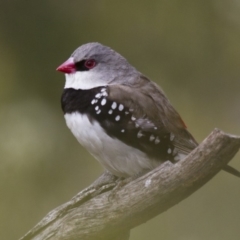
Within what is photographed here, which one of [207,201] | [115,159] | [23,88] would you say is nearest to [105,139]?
[115,159]

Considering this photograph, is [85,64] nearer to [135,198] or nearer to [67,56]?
[135,198]

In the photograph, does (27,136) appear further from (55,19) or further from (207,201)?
(207,201)

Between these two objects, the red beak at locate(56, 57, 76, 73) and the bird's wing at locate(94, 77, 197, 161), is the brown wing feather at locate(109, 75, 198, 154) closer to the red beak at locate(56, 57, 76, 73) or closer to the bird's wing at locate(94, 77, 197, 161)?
the bird's wing at locate(94, 77, 197, 161)

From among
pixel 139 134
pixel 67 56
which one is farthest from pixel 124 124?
pixel 67 56

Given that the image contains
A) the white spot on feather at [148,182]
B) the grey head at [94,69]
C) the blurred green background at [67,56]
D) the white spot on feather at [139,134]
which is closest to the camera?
the white spot on feather at [148,182]

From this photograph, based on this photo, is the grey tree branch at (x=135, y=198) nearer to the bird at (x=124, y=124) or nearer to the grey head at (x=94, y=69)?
the bird at (x=124, y=124)

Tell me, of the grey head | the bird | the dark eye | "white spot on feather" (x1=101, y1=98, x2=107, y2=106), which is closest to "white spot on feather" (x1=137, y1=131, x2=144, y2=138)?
the bird

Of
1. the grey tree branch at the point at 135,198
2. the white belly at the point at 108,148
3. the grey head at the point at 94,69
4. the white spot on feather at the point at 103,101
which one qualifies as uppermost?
the grey head at the point at 94,69

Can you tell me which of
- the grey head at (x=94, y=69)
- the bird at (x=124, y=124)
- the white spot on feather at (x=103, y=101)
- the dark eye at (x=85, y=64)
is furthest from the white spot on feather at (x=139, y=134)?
the dark eye at (x=85, y=64)
